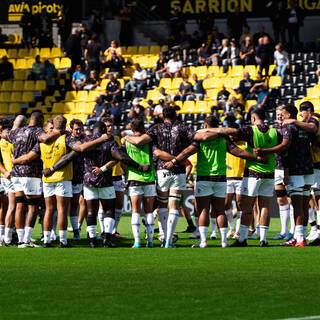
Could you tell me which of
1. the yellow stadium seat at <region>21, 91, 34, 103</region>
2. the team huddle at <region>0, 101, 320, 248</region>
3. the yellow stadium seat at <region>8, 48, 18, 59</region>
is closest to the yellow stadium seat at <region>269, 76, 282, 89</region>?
the yellow stadium seat at <region>21, 91, 34, 103</region>

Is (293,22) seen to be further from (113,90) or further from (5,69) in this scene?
(5,69)

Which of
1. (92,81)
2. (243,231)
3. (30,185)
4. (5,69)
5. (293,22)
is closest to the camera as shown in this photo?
(243,231)

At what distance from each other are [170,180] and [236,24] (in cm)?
1786

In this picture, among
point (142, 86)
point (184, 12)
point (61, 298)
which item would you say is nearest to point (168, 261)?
point (61, 298)

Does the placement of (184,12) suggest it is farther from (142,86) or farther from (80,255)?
(80,255)

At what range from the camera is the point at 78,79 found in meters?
31.8

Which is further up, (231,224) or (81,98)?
(81,98)

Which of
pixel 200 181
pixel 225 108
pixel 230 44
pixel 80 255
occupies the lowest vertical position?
pixel 80 255

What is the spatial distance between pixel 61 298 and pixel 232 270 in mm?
2813

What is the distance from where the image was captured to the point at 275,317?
23.7 ft

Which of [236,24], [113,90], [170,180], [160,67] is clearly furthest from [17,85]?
[170,180]

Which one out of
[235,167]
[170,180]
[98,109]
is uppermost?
[98,109]

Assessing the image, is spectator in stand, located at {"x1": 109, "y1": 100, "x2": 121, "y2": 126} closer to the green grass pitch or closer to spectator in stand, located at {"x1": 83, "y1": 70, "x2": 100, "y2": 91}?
spectator in stand, located at {"x1": 83, "y1": 70, "x2": 100, "y2": 91}

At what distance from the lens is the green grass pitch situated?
754 centimetres
